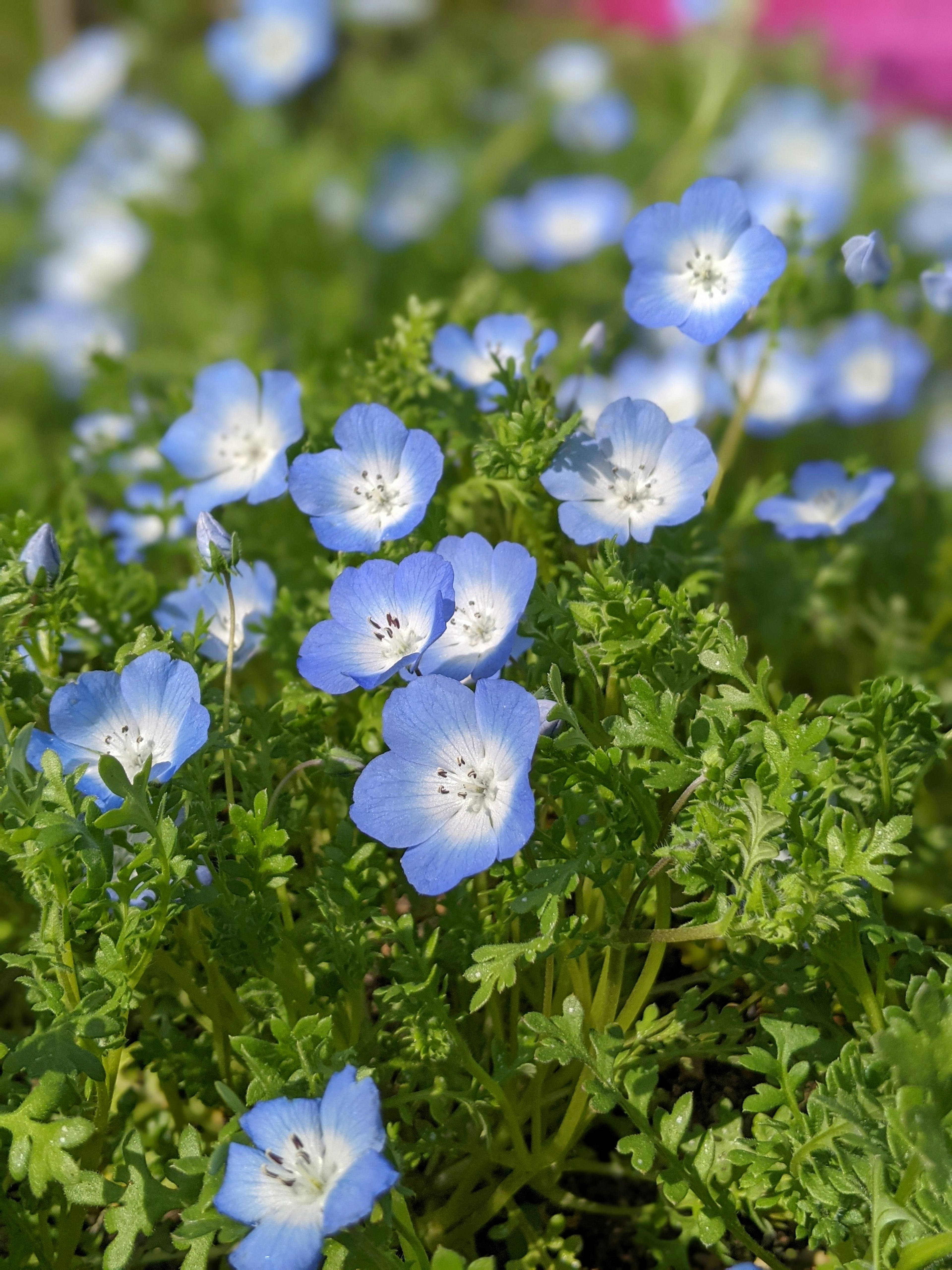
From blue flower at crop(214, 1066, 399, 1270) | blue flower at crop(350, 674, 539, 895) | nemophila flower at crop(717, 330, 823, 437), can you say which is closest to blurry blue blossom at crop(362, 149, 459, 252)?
nemophila flower at crop(717, 330, 823, 437)

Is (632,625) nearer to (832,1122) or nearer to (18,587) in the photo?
(832,1122)

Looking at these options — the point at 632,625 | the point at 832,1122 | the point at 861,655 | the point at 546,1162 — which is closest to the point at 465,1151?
the point at 546,1162

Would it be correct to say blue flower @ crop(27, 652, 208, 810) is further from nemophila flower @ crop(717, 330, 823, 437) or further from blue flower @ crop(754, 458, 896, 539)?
nemophila flower @ crop(717, 330, 823, 437)

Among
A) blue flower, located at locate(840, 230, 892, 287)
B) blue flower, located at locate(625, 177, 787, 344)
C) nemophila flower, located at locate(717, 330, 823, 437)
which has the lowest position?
nemophila flower, located at locate(717, 330, 823, 437)

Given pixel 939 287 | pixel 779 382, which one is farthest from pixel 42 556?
pixel 779 382

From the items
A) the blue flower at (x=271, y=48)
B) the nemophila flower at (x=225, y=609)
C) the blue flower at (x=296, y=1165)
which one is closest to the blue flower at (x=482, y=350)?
the nemophila flower at (x=225, y=609)

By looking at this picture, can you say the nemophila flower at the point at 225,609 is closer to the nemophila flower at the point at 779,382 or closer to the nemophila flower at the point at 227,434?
the nemophila flower at the point at 227,434
